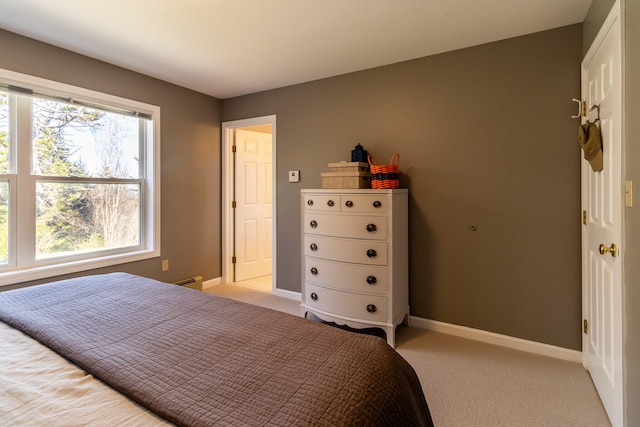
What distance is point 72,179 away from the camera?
2.72m

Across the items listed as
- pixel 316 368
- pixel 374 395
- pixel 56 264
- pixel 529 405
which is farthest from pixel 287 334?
pixel 56 264

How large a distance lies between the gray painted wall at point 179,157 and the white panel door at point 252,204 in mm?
262

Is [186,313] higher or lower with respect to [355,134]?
lower

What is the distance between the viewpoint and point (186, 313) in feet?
4.45

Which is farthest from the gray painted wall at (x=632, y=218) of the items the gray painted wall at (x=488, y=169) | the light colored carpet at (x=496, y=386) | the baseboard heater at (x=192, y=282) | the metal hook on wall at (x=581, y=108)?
the baseboard heater at (x=192, y=282)

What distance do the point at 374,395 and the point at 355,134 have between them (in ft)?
8.39

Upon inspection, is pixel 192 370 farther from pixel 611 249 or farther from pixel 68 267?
pixel 68 267

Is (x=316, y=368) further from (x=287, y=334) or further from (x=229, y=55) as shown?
(x=229, y=55)

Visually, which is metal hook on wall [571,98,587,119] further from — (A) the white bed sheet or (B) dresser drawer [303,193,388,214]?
(A) the white bed sheet

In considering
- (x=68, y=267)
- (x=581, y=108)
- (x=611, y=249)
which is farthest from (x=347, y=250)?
(x=68, y=267)

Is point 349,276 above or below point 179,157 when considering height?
below

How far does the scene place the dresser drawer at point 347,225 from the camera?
244 centimetres

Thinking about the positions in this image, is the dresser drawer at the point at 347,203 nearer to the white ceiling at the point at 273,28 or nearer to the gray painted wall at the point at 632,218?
the white ceiling at the point at 273,28

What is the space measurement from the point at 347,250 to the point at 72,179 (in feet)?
7.96
